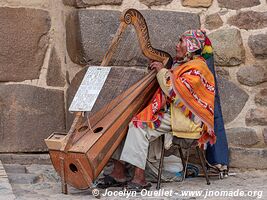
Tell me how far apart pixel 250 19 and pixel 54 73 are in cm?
125

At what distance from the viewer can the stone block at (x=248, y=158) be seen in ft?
12.9

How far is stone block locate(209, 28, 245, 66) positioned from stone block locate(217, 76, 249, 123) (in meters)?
0.13

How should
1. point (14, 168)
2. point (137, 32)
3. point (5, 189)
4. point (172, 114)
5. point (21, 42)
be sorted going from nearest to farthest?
point (5, 189) < point (137, 32) < point (172, 114) < point (14, 168) < point (21, 42)

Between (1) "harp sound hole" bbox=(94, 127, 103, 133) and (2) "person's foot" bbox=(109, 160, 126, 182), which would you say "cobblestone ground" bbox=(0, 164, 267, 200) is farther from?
(1) "harp sound hole" bbox=(94, 127, 103, 133)

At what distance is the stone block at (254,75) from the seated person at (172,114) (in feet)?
1.56

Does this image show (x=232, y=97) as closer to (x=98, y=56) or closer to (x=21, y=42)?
(x=98, y=56)

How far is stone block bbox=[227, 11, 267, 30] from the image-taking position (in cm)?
398

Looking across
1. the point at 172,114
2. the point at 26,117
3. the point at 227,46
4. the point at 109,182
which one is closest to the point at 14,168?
the point at 26,117

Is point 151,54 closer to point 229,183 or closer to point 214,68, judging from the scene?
point 214,68

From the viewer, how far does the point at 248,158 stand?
12.9 ft

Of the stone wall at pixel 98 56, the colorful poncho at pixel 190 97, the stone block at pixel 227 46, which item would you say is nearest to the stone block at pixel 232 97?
the stone wall at pixel 98 56

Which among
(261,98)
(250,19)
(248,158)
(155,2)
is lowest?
(248,158)

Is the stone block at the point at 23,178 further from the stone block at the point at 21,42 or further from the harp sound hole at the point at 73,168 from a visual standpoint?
the stone block at the point at 21,42

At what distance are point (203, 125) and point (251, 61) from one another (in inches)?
27.7
